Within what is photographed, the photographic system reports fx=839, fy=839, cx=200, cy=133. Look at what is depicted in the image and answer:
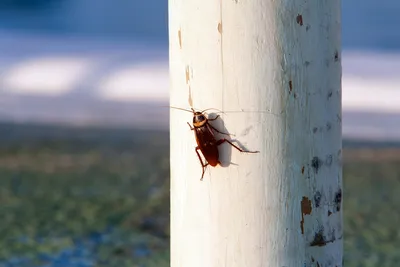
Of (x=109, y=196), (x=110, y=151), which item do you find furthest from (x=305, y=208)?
(x=110, y=151)

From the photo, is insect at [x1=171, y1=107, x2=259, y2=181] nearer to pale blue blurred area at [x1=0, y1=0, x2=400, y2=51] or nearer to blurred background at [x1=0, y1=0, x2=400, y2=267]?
blurred background at [x1=0, y1=0, x2=400, y2=267]

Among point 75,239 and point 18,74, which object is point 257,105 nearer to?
point 75,239

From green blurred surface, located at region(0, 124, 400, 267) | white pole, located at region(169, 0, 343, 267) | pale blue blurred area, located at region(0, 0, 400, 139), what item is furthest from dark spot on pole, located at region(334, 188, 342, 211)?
pale blue blurred area, located at region(0, 0, 400, 139)

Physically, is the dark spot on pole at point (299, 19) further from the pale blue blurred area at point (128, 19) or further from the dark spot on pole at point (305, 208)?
the pale blue blurred area at point (128, 19)

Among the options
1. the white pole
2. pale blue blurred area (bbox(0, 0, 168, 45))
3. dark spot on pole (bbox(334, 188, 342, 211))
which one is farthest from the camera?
pale blue blurred area (bbox(0, 0, 168, 45))

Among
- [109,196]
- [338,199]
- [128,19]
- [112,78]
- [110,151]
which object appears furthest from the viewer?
[128,19]

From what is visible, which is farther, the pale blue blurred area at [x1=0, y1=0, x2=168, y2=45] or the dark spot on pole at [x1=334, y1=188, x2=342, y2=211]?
the pale blue blurred area at [x1=0, y1=0, x2=168, y2=45]

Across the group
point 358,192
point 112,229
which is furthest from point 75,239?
point 358,192

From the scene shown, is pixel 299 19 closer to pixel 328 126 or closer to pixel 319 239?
pixel 328 126
